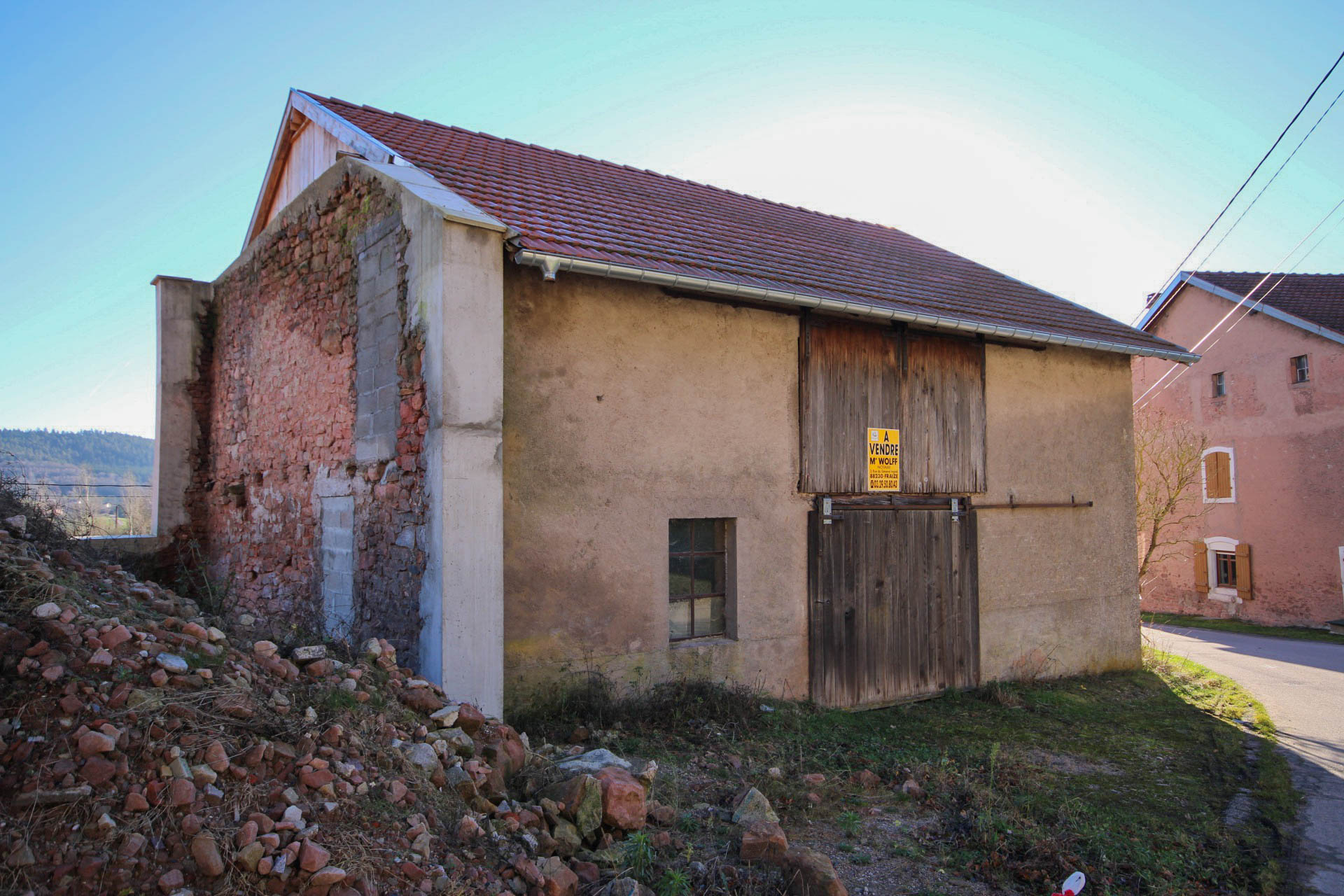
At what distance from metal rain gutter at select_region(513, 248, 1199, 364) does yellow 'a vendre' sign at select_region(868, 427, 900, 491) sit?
121 cm

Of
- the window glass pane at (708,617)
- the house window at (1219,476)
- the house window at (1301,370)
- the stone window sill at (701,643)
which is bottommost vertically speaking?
the stone window sill at (701,643)

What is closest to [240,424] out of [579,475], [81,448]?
[579,475]

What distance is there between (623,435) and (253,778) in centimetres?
400

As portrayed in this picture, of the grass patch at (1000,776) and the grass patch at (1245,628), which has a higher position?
the grass patch at (1000,776)

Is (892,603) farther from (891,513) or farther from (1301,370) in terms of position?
(1301,370)

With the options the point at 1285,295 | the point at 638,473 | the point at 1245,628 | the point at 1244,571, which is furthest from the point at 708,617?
the point at 1285,295

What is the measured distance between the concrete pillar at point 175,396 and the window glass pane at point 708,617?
276 inches

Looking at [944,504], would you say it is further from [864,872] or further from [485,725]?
[485,725]

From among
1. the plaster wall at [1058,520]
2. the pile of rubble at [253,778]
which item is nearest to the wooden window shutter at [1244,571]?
the plaster wall at [1058,520]

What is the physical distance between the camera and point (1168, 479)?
759 inches

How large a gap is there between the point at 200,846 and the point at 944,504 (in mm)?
7829

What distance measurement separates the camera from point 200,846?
114 inches

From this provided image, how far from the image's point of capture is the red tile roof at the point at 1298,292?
59.0ft

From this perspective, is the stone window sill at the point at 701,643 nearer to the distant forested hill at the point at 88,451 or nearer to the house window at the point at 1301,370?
the house window at the point at 1301,370
